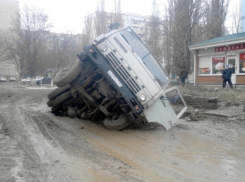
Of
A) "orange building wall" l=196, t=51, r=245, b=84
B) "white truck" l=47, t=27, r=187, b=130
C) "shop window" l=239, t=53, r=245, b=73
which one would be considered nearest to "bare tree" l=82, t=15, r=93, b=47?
"orange building wall" l=196, t=51, r=245, b=84

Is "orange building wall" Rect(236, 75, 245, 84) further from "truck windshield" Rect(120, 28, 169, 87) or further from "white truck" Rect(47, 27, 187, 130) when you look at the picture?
"truck windshield" Rect(120, 28, 169, 87)

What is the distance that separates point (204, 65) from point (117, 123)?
14814 millimetres

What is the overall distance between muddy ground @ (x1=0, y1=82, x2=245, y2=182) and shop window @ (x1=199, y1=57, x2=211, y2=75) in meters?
12.2

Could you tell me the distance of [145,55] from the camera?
25.8 feet

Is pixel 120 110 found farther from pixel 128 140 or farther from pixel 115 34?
pixel 115 34

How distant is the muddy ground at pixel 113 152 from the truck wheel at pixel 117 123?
0.53 feet

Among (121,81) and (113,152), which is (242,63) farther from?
(113,152)

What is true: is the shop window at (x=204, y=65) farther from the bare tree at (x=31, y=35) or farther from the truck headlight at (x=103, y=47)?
the bare tree at (x=31, y=35)

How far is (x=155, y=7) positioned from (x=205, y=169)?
29.4m

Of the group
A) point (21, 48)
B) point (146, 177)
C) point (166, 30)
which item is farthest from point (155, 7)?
point (146, 177)

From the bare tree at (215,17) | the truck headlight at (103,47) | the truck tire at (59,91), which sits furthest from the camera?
the bare tree at (215,17)

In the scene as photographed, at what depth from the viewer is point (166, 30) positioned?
82.4 ft

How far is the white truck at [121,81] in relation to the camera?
698 centimetres

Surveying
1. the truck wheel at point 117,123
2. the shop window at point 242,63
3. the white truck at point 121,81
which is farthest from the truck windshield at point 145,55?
the shop window at point 242,63
